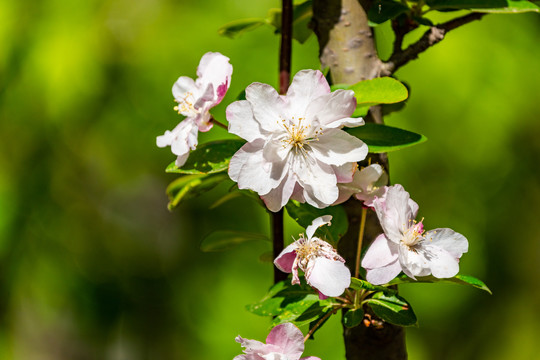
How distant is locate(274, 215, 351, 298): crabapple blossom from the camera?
0.44m

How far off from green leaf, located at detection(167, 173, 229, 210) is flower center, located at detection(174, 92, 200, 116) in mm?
85

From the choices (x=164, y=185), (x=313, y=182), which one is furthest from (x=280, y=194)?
(x=164, y=185)

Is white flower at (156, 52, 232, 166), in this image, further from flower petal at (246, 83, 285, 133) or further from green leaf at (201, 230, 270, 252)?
green leaf at (201, 230, 270, 252)

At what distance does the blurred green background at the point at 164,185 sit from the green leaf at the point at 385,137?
1.23 meters

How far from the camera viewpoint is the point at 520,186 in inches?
76.4

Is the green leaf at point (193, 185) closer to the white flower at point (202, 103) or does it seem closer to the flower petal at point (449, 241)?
the white flower at point (202, 103)

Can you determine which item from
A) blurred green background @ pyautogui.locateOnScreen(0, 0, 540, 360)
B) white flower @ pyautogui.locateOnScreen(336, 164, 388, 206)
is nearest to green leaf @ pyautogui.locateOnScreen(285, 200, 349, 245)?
white flower @ pyautogui.locateOnScreen(336, 164, 388, 206)

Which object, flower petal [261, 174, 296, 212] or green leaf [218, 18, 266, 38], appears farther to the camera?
green leaf [218, 18, 266, 38]

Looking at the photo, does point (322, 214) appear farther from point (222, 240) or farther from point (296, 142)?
point (222, 240)

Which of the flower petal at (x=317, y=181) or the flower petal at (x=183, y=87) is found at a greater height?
the flower petal at (x=183, y=87)

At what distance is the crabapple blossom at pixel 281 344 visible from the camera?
446 mm

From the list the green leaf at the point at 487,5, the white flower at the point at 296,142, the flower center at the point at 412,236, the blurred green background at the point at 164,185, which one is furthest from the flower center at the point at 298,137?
the blurred green background at the point at 164,185

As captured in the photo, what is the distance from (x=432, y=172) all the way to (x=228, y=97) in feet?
2.29

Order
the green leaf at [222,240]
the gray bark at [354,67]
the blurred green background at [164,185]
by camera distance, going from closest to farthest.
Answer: the gray bark at [354,67]
the green leaf at [222,240]
the blurred green background at [164,185]
